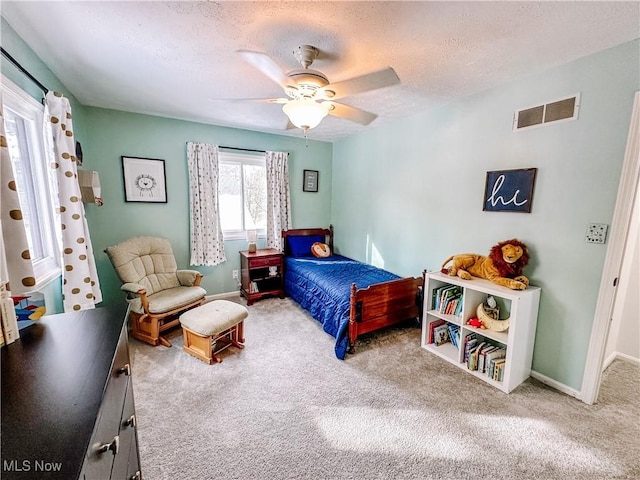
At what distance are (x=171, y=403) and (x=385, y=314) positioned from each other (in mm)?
1936

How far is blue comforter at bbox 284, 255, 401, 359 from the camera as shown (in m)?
2.63

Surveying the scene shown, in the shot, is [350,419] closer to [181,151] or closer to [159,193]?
[159,193]

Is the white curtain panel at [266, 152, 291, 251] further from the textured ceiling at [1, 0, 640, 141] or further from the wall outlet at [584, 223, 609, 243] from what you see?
the wall outlet at [584, 223, 609, 243]

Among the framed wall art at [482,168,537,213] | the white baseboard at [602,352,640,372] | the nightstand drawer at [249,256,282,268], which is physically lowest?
the white baseboard at [602,352,640,372]

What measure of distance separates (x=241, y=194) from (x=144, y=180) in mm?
1176

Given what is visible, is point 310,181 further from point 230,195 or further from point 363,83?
point 363,83

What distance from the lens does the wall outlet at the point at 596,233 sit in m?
1.85

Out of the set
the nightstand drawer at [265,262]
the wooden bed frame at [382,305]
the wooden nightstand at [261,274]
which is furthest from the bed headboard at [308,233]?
the wooden bed frame at [382,305]

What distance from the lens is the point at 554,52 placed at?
5.99ft

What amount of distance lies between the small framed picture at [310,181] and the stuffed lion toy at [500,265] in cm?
261

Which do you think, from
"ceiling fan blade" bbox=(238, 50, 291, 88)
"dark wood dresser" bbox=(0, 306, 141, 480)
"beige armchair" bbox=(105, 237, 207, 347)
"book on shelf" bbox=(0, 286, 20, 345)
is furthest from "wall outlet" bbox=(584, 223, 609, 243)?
"beige armchair" bbox=(105, 237, 207, 347)

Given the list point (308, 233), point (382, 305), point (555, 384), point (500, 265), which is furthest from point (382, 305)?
point (308, 233)

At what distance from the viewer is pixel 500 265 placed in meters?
2.24

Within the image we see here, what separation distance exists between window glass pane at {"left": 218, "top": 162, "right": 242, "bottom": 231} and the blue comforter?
97cm
